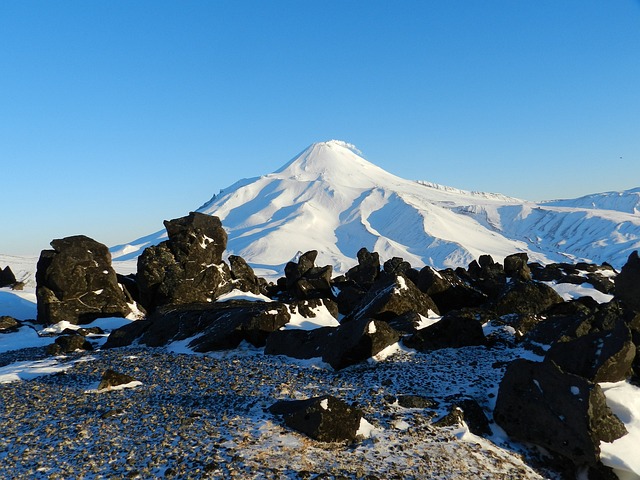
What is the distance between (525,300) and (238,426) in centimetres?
2020

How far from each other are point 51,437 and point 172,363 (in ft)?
26.6

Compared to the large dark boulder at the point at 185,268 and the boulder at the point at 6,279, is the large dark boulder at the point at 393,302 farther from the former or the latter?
the boulder at the point at 6,279

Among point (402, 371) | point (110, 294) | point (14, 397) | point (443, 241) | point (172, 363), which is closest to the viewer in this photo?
point (14, 397)

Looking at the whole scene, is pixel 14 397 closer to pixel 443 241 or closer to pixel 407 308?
pixel 407 308

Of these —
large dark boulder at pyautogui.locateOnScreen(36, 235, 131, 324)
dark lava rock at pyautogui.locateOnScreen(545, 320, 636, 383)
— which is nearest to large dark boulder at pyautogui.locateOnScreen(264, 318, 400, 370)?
dark lava rock at pyautogui.locateOnScreen(545, 320, 636, 383)

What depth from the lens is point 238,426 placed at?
40.1ft

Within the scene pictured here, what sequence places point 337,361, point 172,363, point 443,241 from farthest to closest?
point 443,241 → point 172,363 → point 337,361

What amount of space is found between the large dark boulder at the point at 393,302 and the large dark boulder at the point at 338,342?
17.3ft

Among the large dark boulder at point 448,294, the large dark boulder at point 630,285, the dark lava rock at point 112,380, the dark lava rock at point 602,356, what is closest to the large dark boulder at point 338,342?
the dark lava rock at point 602,356

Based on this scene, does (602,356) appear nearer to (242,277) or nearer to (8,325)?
(242,277)

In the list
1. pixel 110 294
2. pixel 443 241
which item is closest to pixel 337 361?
pixel 110 294

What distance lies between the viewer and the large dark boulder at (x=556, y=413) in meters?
12.1

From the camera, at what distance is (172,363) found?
65.5 feet

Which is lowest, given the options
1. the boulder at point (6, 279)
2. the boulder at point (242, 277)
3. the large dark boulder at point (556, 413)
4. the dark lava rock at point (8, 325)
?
the large dark boulder at point (556, 413)
